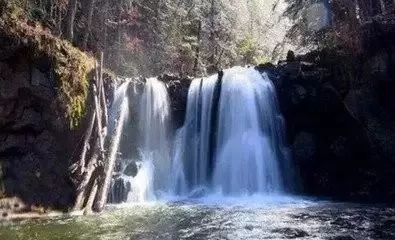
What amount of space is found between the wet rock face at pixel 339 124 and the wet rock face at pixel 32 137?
9073mm

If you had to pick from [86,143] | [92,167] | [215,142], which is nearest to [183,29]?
[215,142]

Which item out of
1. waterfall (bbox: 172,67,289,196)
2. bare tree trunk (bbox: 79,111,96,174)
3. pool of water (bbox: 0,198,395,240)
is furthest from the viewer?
waterfall (bbox: 172,67,289,196)

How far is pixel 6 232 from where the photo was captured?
10.1m

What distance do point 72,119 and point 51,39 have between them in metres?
2.47

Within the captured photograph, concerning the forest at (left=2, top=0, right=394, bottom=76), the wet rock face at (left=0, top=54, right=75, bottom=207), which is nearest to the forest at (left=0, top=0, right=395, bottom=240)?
the wet rock face at (left=0, top=54, right=75, bottom=207)

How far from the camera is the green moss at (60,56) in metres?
13.2

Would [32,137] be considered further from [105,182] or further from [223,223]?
[223,223]

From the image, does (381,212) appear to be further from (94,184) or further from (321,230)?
(94,184)

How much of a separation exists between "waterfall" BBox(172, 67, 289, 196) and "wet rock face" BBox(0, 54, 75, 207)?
5.81 metres

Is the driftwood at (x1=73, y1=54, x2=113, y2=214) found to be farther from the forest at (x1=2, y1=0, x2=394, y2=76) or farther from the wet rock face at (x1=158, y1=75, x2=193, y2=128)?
the wet rock face at (x1=158, y1=75, x2=193, y2=128)

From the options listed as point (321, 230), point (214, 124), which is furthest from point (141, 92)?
point (321, 230)

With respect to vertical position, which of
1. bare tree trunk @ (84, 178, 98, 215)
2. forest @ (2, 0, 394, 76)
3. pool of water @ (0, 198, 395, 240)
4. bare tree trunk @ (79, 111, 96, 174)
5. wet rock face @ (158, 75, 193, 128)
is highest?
forest @ (2, 0, 394, 76)

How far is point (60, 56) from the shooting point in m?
14.1

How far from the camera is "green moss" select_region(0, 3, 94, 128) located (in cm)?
1324
